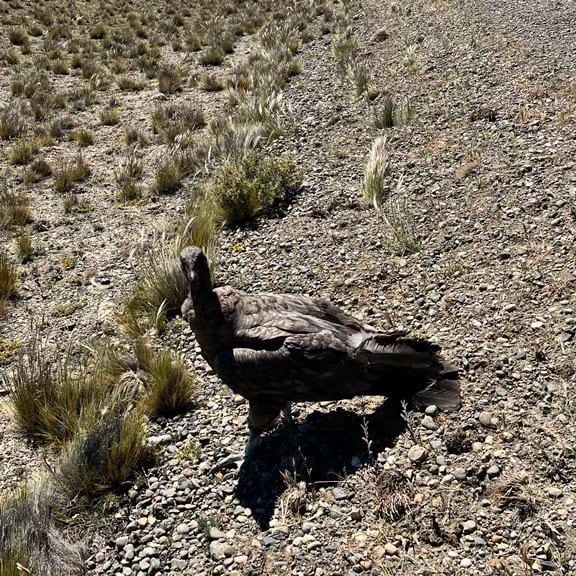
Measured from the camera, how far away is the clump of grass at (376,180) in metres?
7.99

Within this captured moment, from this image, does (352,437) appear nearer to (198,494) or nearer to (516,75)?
(198,494)

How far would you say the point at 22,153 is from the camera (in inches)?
492

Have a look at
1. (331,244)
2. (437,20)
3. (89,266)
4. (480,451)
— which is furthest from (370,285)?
(437,20)

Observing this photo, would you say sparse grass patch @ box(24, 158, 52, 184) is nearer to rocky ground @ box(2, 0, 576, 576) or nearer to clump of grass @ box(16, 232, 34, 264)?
rocky ground @ box(2, 0, 576, 576)

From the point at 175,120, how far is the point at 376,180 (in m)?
7.68

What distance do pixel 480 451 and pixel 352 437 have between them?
96cm

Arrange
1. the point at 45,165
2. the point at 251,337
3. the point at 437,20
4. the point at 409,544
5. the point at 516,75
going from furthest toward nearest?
1. the point at 437,20
2. the point at 45,165
3. the point at 516,75
4. the point at 251,337
5. the point at 409,544

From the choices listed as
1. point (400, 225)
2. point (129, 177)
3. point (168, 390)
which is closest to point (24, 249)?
point (129, 177)

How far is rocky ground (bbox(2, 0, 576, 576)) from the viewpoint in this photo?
12.3 feet

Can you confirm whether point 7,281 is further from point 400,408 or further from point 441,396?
point 441,396

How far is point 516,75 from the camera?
412 inches

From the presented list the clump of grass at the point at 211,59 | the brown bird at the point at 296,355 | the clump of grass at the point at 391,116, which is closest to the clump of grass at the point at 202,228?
the brown bird at the point at 296,355

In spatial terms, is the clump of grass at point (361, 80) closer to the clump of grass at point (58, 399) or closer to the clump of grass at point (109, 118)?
the clump of grass at point (109, 118)

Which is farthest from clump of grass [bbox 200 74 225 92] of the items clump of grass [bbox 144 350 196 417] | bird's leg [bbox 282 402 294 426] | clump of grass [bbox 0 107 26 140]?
bird's leg [bbox 282 402 294 426]
